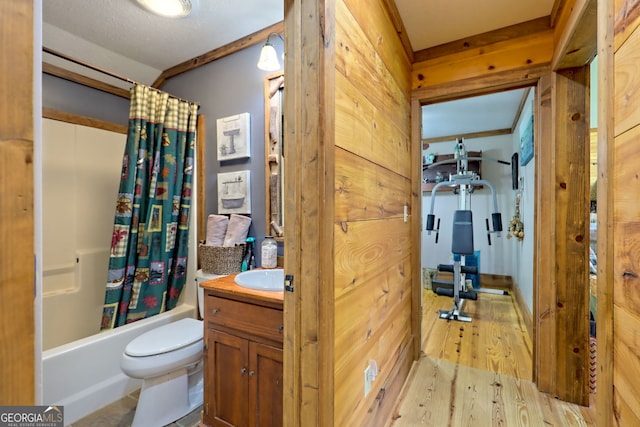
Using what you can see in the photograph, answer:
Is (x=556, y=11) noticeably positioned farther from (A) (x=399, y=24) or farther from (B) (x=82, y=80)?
(B) (x=82, y=80)

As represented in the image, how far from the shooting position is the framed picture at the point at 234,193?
219 centimetres

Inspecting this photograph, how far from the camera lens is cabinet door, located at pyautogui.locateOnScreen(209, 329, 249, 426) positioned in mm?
1331

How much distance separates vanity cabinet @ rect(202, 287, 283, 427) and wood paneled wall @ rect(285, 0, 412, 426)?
0.28 m

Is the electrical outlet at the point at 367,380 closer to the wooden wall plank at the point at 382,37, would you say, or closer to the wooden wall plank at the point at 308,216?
the wooden wall plank at the point at 308,216

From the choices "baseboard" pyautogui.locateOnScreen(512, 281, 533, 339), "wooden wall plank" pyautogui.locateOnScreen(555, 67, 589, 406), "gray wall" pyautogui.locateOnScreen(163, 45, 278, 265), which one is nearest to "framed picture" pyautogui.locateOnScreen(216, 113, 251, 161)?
"gray wall" pyautogui.locateOnScreen(163, 45, 278, 265)

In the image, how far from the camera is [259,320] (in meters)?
1.28

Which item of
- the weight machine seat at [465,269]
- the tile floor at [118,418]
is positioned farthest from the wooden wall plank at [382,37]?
the weight machine seat at [465,269]

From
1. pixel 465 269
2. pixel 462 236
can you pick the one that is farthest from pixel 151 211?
pixel 465 269

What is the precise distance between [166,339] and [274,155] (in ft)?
4.36

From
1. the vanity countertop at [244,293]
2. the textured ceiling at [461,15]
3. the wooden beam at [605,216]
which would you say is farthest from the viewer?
the textured ceiling at [461,15]

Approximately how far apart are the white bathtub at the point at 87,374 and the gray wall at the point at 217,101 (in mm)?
1051

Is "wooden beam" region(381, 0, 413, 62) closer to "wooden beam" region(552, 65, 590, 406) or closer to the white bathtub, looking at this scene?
"wooden beam" region(552, 65, 590, 406)

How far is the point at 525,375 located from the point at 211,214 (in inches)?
103

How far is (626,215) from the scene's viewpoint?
853 mm
